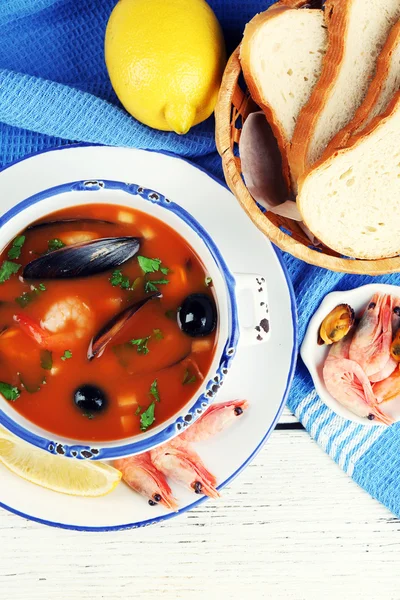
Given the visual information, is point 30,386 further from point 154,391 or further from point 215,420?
point 215,420

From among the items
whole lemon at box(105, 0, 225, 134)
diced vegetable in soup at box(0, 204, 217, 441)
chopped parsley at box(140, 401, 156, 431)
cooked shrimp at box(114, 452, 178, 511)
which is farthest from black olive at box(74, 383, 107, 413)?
whole lemon at box(105, 0, 225, 134)

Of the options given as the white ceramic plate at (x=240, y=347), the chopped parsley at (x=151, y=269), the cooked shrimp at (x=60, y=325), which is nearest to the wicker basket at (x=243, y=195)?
the white ceramic plate at (x=240, y=347)

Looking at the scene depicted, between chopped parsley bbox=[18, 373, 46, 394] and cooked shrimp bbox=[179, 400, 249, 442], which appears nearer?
chopped parsley bbox=[18, 373, 46, 394]

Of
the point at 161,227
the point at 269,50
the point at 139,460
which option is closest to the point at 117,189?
the point at 161,227

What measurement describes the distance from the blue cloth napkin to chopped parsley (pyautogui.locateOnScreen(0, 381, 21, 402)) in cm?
67

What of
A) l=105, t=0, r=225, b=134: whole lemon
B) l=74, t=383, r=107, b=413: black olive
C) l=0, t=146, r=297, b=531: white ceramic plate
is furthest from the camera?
l=0, t=146, r=297, b=531: white ceramic plate

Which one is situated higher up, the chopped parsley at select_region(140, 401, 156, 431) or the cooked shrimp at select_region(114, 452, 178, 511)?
the chopped parsley at select_region(140, 401, 156, 431)

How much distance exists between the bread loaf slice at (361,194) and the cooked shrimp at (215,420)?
0.54 meters

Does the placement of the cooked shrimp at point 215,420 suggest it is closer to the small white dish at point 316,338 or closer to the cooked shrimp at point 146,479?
the cooked shrimp at point 146,479

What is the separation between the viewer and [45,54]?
6.16 feet

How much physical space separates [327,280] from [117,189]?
2.34 feet

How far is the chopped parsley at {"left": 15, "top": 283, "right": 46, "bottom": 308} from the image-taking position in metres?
1.69

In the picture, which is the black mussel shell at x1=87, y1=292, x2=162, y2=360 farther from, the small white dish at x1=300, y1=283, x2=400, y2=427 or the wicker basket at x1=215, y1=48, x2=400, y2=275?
the small white dish at x1=300, y1=283, x2=400, y2=427

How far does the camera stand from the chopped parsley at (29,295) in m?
1.69
